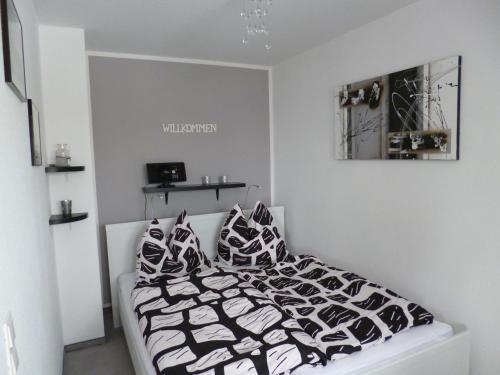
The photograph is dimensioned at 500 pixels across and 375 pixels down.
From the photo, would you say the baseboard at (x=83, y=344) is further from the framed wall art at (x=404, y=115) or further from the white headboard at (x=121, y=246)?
the framed wall art at (x=404, y=115)

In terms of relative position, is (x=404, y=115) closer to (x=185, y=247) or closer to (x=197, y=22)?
(x=197, y=22)

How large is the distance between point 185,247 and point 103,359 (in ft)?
3.28

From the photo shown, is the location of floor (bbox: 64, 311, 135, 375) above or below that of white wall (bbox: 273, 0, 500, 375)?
below

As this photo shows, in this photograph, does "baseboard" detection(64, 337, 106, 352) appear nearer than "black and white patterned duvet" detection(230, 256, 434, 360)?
No

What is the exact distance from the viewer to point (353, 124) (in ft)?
9.10

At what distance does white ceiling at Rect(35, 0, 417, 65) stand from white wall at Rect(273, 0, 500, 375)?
215 millimetres

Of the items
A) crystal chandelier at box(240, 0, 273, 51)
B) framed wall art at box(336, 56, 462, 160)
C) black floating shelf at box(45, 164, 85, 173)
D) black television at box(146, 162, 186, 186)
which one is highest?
crystal chandelier at box(240, 0, 273, 51)

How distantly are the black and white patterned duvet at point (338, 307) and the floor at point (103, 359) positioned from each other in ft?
3.56

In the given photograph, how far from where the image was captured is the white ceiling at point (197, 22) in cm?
222

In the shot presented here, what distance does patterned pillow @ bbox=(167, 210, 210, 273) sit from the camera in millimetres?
2953

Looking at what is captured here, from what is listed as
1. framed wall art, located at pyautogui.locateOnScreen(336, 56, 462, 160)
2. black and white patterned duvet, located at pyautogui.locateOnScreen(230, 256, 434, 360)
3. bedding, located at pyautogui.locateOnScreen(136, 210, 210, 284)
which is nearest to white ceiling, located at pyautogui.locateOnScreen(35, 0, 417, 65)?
framed wall art, located at pyautogui.locateOnScreen(336, 56, 462, 160)

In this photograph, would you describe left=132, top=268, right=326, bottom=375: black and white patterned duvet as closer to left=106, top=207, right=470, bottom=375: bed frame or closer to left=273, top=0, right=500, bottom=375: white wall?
left=106, top=207, right=470, bottom=375: bed frame

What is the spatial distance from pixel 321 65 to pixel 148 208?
2.04 meters

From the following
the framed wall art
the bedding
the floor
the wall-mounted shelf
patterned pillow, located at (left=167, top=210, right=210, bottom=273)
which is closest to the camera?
the framed wall art
